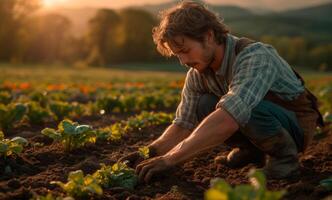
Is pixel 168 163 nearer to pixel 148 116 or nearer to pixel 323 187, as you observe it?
pixel 323 187

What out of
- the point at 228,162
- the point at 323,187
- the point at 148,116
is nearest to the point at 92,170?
the point at 228,162

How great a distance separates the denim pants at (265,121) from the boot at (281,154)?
0.23 ft

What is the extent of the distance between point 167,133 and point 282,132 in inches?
42.6

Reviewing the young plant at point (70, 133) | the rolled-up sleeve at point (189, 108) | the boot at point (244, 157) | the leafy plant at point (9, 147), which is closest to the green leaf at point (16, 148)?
the leafy plant at point (9, 147)

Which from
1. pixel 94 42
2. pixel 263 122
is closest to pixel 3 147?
A: pixel 263 122

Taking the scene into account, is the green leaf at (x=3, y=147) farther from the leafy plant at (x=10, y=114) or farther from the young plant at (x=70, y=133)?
the leafy plant at (x=10, y=114)

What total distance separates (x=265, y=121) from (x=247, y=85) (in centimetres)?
47

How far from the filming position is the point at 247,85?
417 cm

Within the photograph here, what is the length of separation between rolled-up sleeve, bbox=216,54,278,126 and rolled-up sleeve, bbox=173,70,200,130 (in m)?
0.69

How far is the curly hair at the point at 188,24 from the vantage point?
4.27m

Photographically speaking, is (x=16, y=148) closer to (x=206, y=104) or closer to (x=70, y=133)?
(x=70, y=133)

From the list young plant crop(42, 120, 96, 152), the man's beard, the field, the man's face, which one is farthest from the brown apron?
young plant crop(42, 120, 96, 152)

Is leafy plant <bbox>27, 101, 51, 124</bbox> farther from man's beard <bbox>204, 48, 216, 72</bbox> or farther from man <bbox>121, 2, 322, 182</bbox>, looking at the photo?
man's beard <bbox>204, 48, 216, 72</bbox>

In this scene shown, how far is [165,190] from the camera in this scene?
4.25 metres
